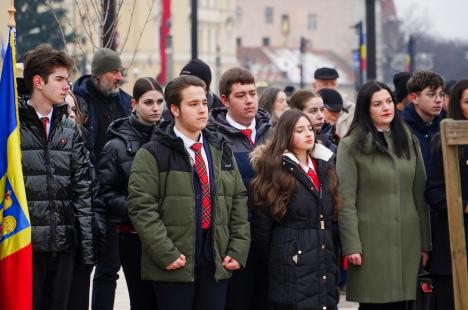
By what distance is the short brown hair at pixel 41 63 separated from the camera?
884cm

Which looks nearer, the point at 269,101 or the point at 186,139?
the point at 186,139

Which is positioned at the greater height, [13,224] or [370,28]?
[370,28]

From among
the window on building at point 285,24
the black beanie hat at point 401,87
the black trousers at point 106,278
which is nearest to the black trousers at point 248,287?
the black trousers at point 106,278

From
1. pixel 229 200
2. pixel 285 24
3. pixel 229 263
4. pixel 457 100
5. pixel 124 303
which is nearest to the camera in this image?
pixel 229 263

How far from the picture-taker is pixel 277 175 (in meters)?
9.05

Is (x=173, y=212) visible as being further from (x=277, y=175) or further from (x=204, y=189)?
(x=277, y=175)

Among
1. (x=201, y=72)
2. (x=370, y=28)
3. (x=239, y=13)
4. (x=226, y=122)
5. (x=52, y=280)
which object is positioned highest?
(x=239, y=13)

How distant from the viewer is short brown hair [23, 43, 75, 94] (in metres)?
8.84

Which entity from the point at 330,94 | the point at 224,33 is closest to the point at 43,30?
the point at 330,94

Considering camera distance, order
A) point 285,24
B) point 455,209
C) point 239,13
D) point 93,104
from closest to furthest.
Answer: point 455,209, point 93,104, point 285,24, point 239,13

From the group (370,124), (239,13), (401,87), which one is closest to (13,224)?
(370,124)

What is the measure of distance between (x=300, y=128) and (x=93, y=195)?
1485 millimetres

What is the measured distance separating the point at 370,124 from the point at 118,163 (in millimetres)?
1814

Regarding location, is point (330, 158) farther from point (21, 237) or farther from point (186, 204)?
point (21, 237)
